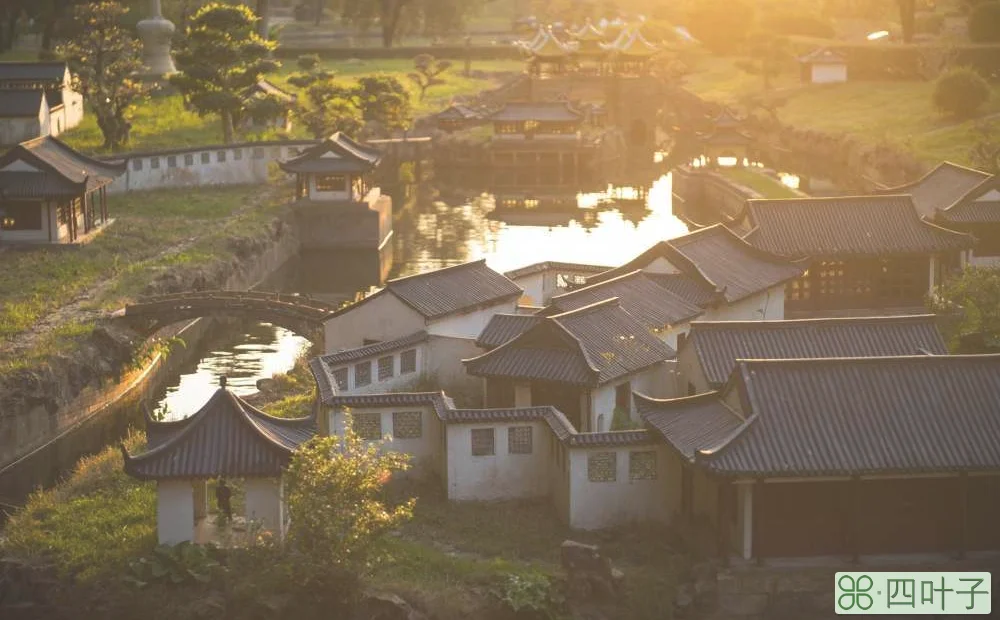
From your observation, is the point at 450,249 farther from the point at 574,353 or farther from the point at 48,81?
the point at 574,353

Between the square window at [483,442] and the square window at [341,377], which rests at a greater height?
the square window at [341,377]

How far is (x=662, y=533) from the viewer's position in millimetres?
37344

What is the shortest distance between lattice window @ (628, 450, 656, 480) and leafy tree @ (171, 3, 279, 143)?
55.3m

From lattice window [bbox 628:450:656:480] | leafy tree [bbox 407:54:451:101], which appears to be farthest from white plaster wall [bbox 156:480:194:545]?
leafy tree [bbox 407:54:451:101]

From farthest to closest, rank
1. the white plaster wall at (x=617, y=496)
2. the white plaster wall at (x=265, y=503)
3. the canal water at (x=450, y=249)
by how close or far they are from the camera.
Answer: the canal water at (x=450, y=249), the white plaster wall at (x=617, y=496), the white plaster wall at (x=265, y=503)

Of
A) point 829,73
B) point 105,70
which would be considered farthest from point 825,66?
point 105,70

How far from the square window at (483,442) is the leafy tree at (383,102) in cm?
6695

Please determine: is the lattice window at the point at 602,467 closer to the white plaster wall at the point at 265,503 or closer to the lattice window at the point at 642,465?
the lattice window at the point at 642,465

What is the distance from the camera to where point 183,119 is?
9719 centimetres

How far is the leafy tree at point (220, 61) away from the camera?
8894 cm

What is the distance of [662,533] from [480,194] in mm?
67849

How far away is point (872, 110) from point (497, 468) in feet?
264

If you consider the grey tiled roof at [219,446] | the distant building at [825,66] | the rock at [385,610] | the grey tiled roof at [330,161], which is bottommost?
the rock at [385,610]

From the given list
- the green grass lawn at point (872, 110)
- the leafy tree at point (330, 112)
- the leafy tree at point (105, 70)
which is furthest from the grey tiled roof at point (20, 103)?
the green grass lawn at point (872, 110)
